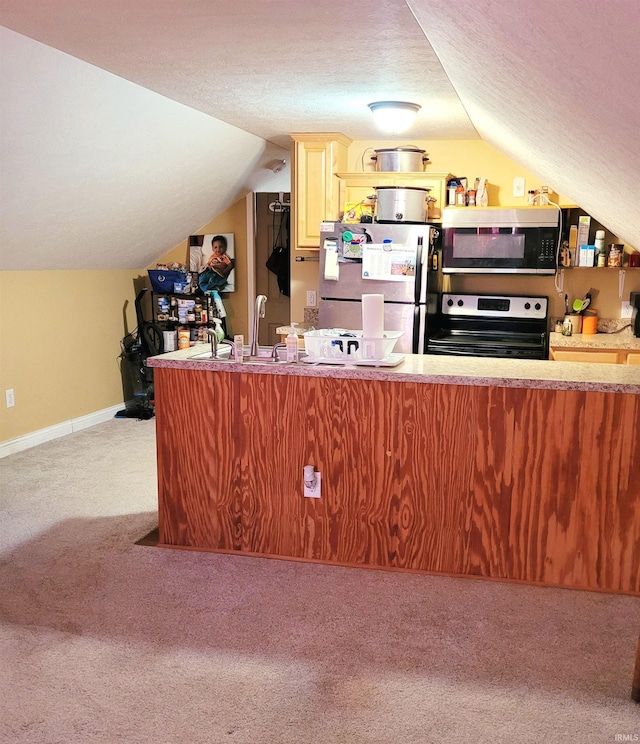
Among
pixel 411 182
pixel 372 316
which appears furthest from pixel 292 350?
pixel 411 182

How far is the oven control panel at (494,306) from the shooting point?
5.36 metres

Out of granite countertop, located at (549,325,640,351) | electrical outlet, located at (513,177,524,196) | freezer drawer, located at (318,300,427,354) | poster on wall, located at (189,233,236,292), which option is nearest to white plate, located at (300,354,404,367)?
freezer drawer, located at (318,300,427,354)

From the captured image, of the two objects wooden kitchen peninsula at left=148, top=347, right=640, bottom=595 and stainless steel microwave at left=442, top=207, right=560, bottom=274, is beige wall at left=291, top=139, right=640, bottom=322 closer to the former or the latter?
stainless steel microwave at left=442, top=207, right=560, bottom=274

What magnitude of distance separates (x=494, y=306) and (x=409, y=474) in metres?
2.55

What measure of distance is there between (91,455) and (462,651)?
3261 millimetres

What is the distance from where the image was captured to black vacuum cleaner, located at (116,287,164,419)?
6266 millimetres

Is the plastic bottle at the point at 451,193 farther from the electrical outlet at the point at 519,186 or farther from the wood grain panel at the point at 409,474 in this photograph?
the wood grain panel at the point at 409,474

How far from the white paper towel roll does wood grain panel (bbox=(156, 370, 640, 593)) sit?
24 centimetres

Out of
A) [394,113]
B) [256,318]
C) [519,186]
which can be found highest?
[394,113]

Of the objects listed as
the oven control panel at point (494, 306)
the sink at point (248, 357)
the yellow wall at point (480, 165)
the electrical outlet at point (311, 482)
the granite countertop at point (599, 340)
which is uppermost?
the yellow wall at point (480, 165)

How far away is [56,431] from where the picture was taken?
5551 mm

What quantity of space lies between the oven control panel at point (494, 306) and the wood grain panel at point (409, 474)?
2.48 meters

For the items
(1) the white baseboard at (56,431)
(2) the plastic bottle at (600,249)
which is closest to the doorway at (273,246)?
(1) the white baseboard at (56,431)

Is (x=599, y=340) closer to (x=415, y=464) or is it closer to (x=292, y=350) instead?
(x=415, y=464)
